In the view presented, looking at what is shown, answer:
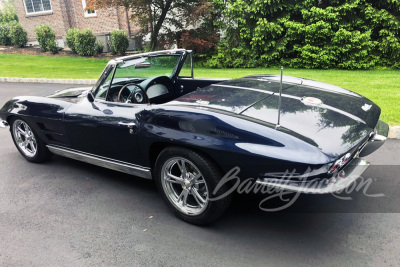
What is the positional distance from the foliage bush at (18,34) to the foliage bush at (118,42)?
22.0ft

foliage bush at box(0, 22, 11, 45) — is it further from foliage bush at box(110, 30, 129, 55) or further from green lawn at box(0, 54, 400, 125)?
foliage bush at box(110, 30, 129, 55)

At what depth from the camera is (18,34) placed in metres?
20.6

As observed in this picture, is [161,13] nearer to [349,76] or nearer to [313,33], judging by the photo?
[313,33]

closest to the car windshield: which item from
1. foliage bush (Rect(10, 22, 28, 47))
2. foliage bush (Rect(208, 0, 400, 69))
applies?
foliage bush (Rect(208, 0, 400, 69))

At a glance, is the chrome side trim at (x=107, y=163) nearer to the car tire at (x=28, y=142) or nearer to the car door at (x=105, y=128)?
the car door at (x=105, y=128)

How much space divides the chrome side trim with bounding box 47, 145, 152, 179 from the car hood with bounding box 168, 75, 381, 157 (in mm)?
750

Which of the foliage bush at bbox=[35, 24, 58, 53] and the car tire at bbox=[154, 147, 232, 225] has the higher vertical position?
the foliage bush at bbox=[35, 24, 58, 53]

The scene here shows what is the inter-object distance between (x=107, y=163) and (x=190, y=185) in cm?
107

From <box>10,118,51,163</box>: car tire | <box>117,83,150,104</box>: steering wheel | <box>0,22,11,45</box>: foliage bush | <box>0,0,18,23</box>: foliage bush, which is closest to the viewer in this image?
<box>117,83,150,104</box>: steering wheel

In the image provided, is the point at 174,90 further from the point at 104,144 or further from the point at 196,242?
the point at 196,242

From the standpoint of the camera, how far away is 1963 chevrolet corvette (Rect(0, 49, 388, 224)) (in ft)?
7.47

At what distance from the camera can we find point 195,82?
13.5 ft

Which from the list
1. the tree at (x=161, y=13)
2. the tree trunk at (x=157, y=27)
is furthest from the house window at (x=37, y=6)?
the tree trunk at (x=157, y=27)

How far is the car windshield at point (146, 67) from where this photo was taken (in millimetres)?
3346
